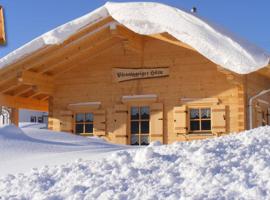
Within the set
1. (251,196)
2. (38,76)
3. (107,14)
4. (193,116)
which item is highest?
(107,14)

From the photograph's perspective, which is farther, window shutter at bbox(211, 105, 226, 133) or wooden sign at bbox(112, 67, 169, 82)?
wooden sign at bbox(112, 67, 169, 82)

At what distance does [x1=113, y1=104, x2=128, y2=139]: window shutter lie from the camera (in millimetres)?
14172

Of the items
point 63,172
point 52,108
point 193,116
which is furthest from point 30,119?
point 63,172

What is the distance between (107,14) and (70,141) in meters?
4.49

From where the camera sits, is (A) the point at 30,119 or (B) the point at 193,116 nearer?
(B) the point at 193,116

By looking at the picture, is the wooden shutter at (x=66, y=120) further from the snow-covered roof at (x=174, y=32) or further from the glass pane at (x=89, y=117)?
the snow-covered roof at (x=174, y=32)

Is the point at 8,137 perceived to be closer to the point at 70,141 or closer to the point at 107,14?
the point at 70,141

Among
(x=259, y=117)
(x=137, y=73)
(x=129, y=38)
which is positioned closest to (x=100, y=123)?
(x=137, y=73)

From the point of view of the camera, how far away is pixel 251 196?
521cm

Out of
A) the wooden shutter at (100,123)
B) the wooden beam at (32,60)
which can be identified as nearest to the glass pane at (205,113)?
the wooden shutter at (100,123)

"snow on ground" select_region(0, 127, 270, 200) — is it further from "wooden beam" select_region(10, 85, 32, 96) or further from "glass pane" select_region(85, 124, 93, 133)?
"wooden beam" select_region(10, 85, 32, 96)

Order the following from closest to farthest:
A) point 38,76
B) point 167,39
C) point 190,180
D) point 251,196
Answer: point 251,196 < point 190,180 < point 167,39 < point 38,76

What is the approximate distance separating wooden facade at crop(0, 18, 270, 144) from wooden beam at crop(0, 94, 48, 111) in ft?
0.33

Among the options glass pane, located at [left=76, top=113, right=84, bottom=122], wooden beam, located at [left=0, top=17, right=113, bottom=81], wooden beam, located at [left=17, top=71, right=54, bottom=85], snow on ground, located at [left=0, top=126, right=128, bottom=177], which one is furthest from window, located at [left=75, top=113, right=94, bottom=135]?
snow on ground, located at [left=0, top=126, right=128, bottom=177]
